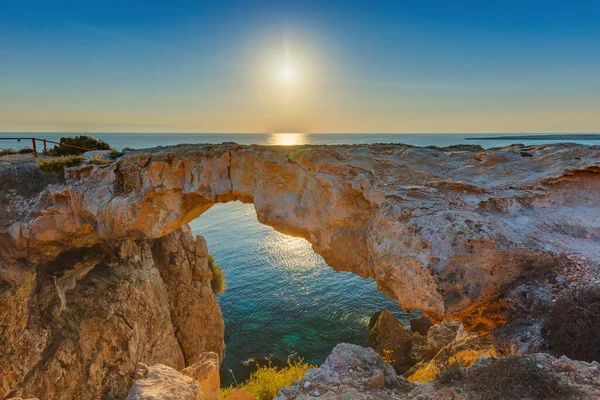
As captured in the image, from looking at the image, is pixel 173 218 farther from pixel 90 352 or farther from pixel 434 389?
pixel 434 389

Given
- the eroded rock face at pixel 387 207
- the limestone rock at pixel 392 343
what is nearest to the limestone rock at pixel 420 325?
the limestone rock at pixel 392 343

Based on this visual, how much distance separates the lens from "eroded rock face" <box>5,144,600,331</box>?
6.37m

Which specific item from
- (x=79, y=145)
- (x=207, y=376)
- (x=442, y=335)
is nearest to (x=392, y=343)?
(x=442, y=335)

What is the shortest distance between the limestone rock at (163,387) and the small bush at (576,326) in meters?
7.18

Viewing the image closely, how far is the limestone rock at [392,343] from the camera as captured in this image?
604 inches

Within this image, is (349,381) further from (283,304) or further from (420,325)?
(283,304)

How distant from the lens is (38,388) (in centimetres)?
1016

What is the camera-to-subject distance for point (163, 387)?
755 cm

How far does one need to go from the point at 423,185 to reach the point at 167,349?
13.0m

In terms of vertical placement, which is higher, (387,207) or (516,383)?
(387,207)

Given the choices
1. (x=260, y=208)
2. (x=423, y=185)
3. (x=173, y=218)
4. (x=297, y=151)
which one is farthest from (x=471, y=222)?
(x=173, y=218)

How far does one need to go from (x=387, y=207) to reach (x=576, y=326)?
3791 mm

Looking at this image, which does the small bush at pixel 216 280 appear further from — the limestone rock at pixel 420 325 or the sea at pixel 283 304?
the limestone rock at pixel 420 325

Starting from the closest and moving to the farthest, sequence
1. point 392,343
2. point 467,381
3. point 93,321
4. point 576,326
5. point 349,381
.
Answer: point 467,381 → point 576,326 → point 349,381 → point 93,321 → point 392,343
